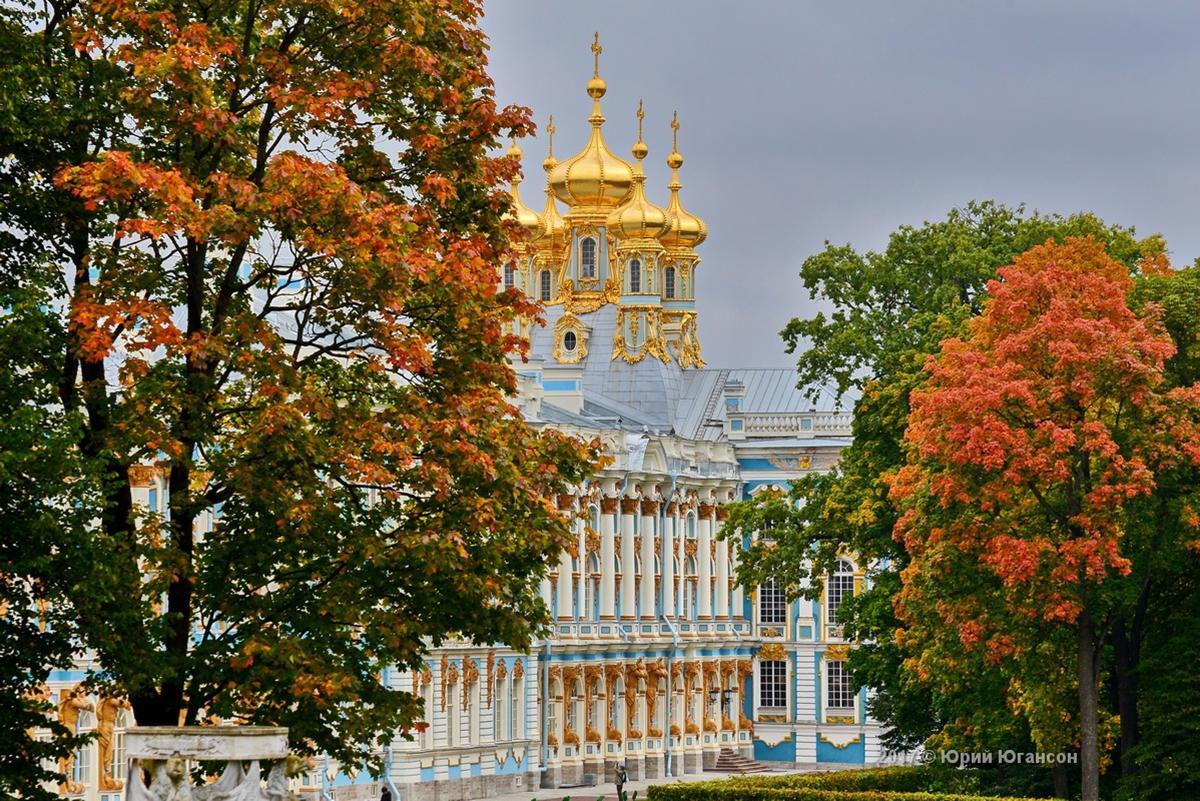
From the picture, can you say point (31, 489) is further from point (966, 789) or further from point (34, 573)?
point (966, 789)

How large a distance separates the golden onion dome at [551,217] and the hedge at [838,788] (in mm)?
42433

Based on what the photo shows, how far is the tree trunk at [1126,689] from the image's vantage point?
41219mm

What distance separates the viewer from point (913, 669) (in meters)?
44.3

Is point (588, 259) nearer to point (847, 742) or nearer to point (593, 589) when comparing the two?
point (593, 589)

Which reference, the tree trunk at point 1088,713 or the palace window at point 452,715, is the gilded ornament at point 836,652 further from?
the tree trunk at point 1088,713

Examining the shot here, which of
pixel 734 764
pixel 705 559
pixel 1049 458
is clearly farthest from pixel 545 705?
pixel 1049 458

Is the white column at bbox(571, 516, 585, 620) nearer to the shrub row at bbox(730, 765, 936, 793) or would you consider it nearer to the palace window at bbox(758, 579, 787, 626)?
the palace window at bbox(758, 579, 787, 626)

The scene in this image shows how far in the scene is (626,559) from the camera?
78.8 metres

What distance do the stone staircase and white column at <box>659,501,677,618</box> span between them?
205 inches

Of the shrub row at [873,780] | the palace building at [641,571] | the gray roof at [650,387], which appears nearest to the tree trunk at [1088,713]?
the shrub row at [873,780]

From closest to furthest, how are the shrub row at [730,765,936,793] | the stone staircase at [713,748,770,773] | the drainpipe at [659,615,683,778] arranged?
the shrub row at [730,765,936,793] → the drainpipe at [659,615,683,778] → the stone staircase at [713,748,770,773]

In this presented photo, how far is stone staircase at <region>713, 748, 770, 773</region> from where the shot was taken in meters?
82.6

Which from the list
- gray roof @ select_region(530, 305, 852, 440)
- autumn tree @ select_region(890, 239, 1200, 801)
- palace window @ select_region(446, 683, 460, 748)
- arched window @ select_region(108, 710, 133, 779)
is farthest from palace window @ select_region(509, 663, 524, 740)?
autumn tree @ select_region(890, 239, 1200, 801)

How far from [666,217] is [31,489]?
233 feet
